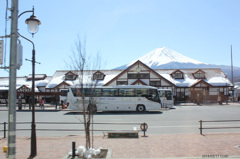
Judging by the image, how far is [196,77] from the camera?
44.2m

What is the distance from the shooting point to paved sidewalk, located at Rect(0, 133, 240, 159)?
7.00 metres

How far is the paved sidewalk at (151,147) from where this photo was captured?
276 inches

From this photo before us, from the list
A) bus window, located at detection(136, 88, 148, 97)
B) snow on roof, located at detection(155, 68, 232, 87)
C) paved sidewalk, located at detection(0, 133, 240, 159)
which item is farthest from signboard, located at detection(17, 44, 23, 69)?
snow on roof, located at detection(155, 68, 232, 87)

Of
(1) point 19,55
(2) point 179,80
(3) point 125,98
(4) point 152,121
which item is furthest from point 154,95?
(2) point 179,80

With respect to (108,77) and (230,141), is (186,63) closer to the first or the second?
(108,77)

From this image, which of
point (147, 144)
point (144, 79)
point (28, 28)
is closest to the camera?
point (28, 28)

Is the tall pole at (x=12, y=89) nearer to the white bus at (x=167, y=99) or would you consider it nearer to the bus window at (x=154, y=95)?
the bus window at (x=154, y=95)

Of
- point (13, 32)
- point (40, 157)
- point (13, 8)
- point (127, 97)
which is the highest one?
point (13, 8)

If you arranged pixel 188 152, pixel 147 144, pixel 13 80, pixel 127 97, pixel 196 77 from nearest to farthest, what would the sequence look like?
pixel 13 80 → pixel 188 152 → pixel 147 144 → pixel 127 97 → pixel 196 77

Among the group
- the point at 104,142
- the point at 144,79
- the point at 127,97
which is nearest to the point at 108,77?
the point at 144,79

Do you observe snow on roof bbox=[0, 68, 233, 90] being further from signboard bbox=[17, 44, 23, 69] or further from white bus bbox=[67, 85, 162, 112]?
signboard bbox=[17, 44, 23, 69]

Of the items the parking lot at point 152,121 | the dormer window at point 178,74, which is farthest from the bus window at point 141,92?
the dormer window at point 178,74

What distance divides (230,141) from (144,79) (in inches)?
1266

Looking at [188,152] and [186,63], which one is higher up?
[186,63]
